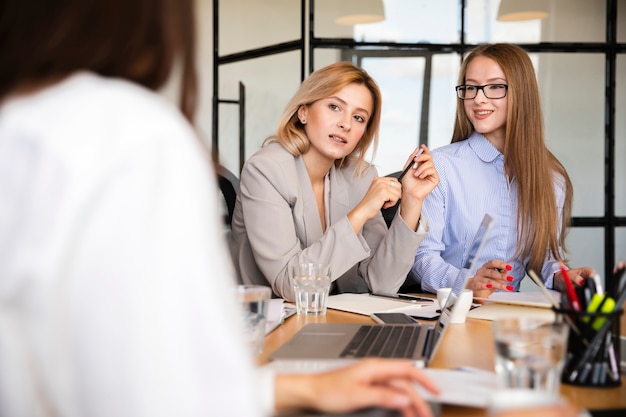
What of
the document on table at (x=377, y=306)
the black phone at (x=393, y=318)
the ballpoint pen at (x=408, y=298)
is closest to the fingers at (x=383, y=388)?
the black phone at (x=393, y=318)

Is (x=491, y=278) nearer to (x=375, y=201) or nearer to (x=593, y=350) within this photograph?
(x=375, y=201)

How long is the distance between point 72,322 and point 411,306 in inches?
54.4

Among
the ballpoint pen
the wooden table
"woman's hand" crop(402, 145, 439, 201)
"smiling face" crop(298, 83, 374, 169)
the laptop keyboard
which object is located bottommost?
the wooden table

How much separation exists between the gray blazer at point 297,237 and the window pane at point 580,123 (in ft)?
9.04

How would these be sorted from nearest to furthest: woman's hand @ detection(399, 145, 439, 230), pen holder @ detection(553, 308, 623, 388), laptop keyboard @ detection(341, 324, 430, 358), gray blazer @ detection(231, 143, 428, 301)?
1. pen holder @ detection(553, 308, 623, 388)
2. laptop keyboard @ detection(341, 324, 430, 358)
3. gray blazer @ detection(231, 143, 428, 301)
4. woman's hand @ detection(399, 145, 439, 230)

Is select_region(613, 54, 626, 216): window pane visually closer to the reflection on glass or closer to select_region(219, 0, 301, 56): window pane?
the reflection on glass

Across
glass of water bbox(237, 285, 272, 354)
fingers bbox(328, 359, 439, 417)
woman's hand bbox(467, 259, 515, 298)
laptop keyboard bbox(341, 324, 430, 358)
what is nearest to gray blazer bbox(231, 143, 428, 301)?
woman's hand bbox(467, 259, 515, 298)

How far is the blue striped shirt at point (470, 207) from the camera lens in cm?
249

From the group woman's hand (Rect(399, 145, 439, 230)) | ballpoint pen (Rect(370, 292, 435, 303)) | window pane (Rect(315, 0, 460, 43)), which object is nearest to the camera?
ballpoint pen (Rect(370, 292, 435, 303))

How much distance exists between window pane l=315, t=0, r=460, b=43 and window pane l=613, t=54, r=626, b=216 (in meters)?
1.07

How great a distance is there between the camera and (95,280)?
53cm

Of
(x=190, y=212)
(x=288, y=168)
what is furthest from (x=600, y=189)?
(x=190, y=212)

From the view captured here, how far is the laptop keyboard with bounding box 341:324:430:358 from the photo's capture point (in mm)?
1224

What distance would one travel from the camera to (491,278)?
2.06 metres
